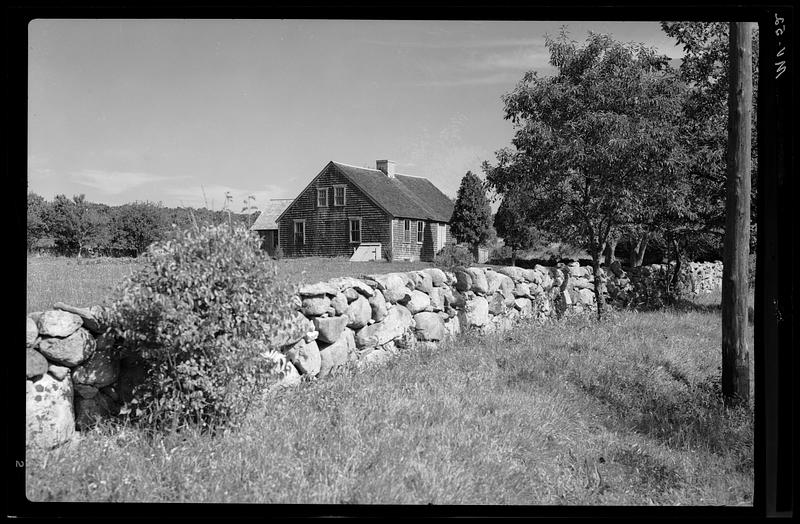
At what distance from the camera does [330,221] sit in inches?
1171

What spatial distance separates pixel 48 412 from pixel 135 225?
40.0 ft

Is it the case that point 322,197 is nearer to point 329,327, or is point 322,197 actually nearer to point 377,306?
point 377,306

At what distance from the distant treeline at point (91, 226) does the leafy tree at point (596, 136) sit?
5592 mm

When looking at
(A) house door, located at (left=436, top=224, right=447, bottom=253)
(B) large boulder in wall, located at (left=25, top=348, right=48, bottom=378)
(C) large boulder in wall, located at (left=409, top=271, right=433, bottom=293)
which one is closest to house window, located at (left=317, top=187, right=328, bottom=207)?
(A) house door, located at (left=436, top=224, right=447, bottom=253)

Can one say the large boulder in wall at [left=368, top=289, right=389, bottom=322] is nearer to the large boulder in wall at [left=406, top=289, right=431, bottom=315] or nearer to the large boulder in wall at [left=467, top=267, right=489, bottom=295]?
the large boulder in wall at [left=406, top=289, right=431, bottom=315]

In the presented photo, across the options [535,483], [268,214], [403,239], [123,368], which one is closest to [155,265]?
[123,368]

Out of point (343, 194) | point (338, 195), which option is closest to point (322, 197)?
point (338, 195)

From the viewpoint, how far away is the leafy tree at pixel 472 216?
29.1 m

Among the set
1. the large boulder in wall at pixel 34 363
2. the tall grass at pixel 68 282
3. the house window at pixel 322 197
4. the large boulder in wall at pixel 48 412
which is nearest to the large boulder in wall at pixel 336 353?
the tall grass at pixel 68 282

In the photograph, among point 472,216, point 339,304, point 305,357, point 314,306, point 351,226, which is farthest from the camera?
point 472,216

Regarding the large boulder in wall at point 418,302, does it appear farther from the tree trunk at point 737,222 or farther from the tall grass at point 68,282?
the tree trunk at point 737,222

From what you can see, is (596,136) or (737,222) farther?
(596,136)

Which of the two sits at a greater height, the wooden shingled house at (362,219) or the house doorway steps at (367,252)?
the wooden shingled house at (362,219)
